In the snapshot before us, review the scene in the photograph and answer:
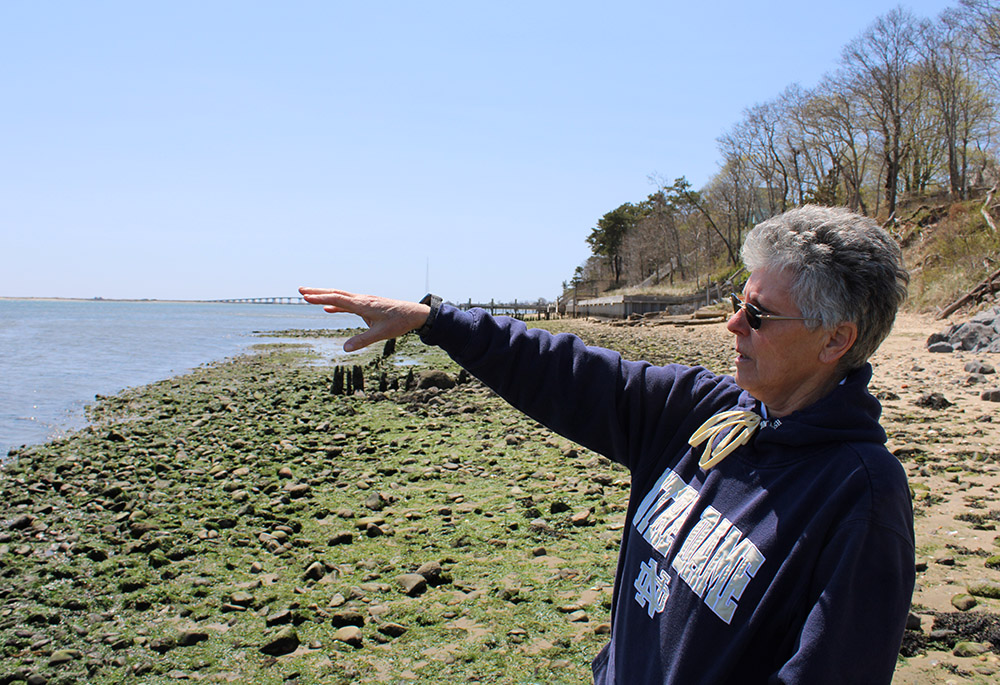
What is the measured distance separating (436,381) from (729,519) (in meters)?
14.4

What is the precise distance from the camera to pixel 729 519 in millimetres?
1879

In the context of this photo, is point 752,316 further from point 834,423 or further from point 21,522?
point 21,522

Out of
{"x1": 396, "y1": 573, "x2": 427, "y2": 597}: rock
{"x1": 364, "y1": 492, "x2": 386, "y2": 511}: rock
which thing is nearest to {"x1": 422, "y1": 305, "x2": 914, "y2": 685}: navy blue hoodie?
{"x1": 396, "y1": 573, "x2": 427, "y2": 597}: rock

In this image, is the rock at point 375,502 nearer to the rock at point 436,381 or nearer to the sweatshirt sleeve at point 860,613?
the sweatshirt sleeve at point 860,613

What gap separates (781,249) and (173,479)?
854cm

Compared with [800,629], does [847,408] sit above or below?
above

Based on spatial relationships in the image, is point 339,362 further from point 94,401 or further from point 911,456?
point 911,456

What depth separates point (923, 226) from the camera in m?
35.1

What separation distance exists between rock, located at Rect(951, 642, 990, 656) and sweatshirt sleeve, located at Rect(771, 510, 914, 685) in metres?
2.78

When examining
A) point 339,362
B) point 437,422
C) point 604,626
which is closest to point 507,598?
point 604,626

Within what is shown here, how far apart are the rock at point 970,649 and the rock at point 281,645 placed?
374cm

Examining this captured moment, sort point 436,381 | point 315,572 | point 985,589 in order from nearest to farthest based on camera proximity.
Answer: point 985,589 < point 315,572 < point 436,381

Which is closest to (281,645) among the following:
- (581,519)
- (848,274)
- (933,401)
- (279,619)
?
(279,619)

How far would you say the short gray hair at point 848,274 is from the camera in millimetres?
1918
